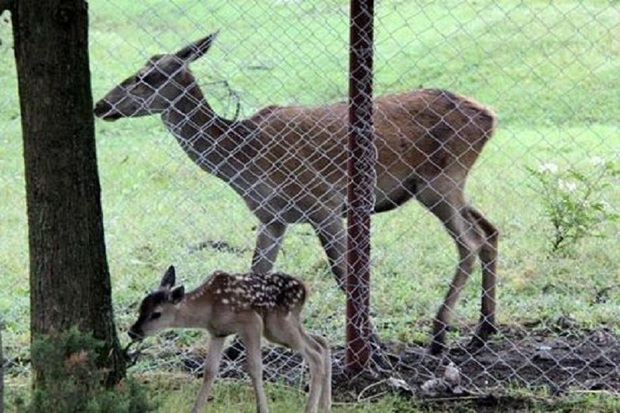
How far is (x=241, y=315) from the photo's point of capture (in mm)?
6012

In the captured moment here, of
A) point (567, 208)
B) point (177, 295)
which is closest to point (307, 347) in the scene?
point (177, 295)

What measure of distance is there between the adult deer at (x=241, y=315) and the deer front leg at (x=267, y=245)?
1.48 m

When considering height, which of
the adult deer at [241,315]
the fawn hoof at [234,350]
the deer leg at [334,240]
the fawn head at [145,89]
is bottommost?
the fawn hoof at [234,350]

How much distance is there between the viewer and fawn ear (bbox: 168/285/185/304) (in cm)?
597

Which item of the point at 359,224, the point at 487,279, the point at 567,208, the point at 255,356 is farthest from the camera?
the point at 567,208

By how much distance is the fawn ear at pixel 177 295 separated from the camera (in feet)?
19.6

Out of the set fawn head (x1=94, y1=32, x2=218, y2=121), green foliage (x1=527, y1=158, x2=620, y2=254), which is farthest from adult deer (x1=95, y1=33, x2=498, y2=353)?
green foliage (x1=527, y1=158, x2=620, y2=254)

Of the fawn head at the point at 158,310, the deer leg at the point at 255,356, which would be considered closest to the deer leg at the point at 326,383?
the deer leg at the point at 255,356

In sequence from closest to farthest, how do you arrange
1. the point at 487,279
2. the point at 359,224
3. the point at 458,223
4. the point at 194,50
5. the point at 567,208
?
1. the point at 359,224
2. the point at 194,50
3. the point at 487,279
4. the point at 458,223
5. the point at 567,208

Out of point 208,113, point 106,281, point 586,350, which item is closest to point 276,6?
point 208,113

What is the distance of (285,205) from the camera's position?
7699 mm

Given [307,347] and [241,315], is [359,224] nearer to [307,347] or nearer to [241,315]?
[307,347]

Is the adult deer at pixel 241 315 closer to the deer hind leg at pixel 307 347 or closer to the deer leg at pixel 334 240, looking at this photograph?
the deer hind leg at pixel 307 347

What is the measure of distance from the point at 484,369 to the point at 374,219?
3.02 meters
